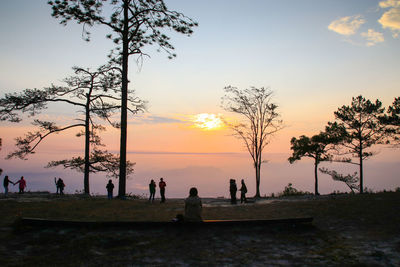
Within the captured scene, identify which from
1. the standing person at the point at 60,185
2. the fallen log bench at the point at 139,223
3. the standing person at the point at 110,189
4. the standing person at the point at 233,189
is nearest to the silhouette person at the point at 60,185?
the standing person at the point at 60,185

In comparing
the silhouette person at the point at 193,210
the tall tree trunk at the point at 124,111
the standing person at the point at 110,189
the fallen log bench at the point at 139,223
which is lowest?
the standing person at the point at 110,189

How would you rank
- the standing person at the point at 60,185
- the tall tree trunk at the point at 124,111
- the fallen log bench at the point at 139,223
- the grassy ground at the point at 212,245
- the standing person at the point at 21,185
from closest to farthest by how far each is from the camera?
the grassy ground at the point at 212,245, the fallen log bench at the point at 139,223, the tall tree trunk at the point at 124,111, the standing person at the point at 21,185, the standing person at the point at 60,185

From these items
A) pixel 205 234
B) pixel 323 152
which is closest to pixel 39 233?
pixel 205 234

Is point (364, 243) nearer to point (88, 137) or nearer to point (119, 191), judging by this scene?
point (119, 191)

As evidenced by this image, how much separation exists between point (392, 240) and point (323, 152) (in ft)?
111

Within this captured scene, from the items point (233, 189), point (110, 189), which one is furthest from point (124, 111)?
point (233, 189)

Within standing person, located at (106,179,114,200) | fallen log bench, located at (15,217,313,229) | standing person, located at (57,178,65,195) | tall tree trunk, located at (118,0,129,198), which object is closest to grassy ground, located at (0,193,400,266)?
fallen log bench, located at (15,217,313,229)

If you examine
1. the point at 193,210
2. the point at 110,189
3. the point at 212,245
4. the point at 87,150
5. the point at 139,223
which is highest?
the point at 87,150

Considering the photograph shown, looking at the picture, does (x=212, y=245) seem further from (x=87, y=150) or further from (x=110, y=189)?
(x=87, y=150)

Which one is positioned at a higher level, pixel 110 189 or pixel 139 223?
pixel 139 223

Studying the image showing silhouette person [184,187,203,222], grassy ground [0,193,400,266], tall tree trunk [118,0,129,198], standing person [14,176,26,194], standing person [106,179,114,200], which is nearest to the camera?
grassy ground [0,193,400,266]

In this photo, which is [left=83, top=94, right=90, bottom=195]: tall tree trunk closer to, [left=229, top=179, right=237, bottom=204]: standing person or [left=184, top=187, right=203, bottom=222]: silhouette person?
[left=229, top=179, right=237, bottom=204]: standing person

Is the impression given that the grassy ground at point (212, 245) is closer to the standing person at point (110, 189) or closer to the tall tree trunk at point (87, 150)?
the standing person at point (110, 189)

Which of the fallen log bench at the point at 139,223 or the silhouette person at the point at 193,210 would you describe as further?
the silhouette person at the point at 193,210
